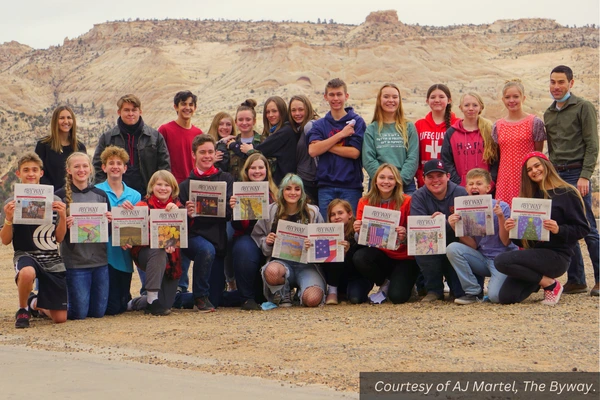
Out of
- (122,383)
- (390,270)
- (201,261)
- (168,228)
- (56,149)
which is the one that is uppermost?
(56,149)

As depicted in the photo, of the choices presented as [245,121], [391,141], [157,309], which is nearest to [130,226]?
[157,309]

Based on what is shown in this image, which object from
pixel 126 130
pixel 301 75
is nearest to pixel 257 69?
pixel 301 75

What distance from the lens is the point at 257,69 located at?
73.9m

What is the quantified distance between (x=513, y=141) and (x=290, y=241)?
8.16 ft

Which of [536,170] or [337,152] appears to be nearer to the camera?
[536,170]

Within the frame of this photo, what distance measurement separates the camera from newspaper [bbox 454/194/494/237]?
8312 millimetres

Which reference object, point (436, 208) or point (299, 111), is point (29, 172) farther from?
point (436, 208)

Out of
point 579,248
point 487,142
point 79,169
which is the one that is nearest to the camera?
point 79,169

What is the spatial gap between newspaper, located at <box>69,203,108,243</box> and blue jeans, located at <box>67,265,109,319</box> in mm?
356

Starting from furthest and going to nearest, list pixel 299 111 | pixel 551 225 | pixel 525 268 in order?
pixel 299 111
pixel 525 268
pixel 551 225

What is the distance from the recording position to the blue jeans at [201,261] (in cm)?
873

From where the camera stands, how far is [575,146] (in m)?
8.88

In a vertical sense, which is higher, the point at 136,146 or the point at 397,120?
the point at 397,120

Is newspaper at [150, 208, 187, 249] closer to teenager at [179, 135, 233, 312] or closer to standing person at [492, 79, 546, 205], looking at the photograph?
teenager at [179, 135, 233, 312]
